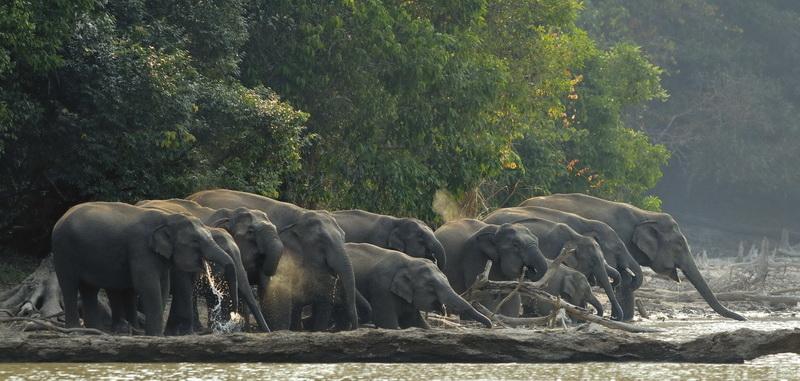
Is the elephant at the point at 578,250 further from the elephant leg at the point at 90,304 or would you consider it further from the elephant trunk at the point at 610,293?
the elephant leg at the point at 90,304

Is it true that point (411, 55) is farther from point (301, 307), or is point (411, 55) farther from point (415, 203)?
point (301, 307)

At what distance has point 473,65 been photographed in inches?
1048

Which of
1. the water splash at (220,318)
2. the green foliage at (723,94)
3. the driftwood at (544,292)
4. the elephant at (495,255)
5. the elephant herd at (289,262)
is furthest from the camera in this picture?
the green foliage at (723,94)

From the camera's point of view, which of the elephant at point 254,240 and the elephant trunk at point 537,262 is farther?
the elephant trunk at point 537,262

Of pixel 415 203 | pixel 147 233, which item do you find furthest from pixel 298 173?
pixel 147 233

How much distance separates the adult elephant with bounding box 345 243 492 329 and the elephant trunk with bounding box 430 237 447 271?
1.44 metres

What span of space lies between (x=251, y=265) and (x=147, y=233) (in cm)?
145

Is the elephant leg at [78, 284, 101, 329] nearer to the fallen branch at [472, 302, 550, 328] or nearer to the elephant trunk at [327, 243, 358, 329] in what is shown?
the elephant trunk at [327, 243, 358, 329]

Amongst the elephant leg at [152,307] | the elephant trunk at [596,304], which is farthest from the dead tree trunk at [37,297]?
the elephant trunk at [596,304]

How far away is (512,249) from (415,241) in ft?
3.70

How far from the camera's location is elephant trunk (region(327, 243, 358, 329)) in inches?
640

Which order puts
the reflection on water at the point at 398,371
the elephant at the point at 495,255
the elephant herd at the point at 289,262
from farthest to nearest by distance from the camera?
the elephant at the point at 495,255 < the elephant herd at the point at 289,262 < the reflection on water at the point at 398,371

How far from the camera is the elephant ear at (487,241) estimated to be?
1947 cm

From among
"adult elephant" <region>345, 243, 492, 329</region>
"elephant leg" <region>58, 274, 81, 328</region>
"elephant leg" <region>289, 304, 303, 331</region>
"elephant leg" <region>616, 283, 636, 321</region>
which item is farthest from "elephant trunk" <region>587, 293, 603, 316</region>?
"elephant leg" <region>58, 274, 81, 328</region>
